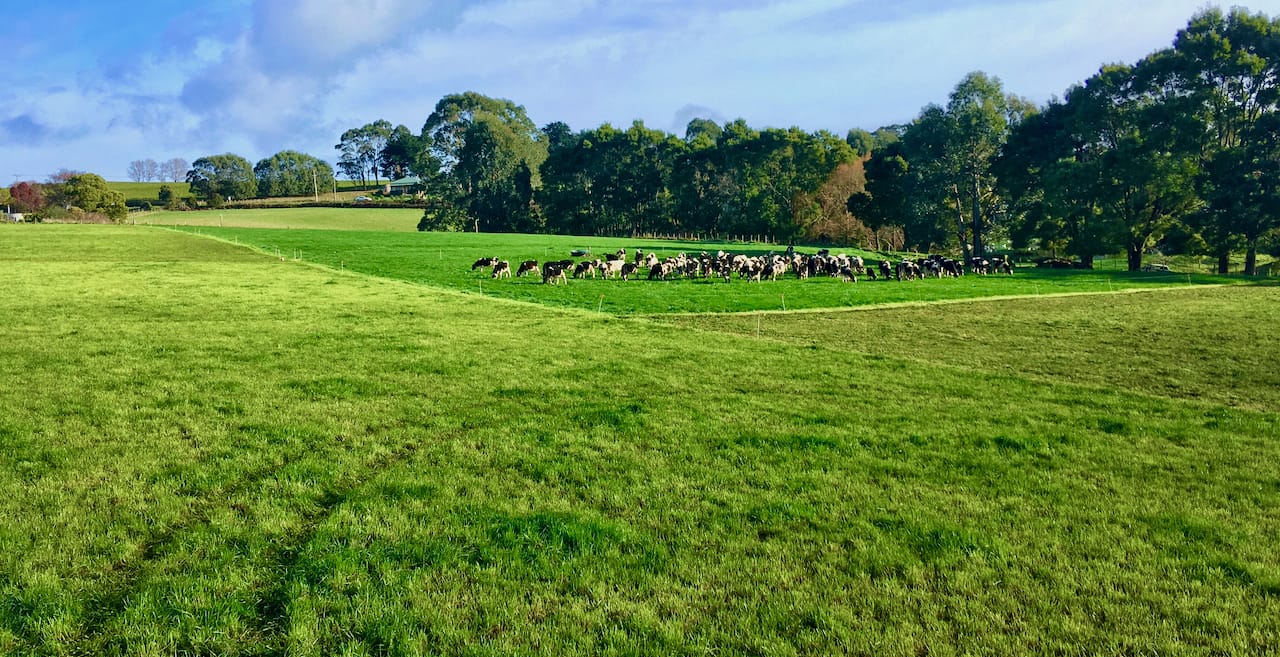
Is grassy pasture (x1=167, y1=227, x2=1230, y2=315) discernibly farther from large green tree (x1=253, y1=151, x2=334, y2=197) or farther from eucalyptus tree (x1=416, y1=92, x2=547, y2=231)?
large green tree (x1=253, y1=151, x2=334, y2=197)

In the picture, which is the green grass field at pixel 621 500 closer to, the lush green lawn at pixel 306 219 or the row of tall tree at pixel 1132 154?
the row of tall tree at pixel 1132 154

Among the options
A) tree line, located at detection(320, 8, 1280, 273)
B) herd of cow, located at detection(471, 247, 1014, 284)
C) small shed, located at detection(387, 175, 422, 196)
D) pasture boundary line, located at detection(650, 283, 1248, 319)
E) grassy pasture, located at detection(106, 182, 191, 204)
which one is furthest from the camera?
small shed, located at detection(387, 175, 422, 196)

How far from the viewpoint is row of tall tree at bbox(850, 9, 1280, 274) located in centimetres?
4750

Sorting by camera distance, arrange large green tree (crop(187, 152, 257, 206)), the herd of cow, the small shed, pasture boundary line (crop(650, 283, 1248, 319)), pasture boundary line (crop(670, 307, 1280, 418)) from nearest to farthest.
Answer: pasture boundary line (crop(670, 307, 1280, 418)) < pasture boundary line (crop(650, 283, 1248, 319)) < the herd of cow < large green tree (crop(187, 152, 257, 206)) < the small shed

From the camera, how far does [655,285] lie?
34688 mm

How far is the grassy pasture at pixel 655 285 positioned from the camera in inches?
1097

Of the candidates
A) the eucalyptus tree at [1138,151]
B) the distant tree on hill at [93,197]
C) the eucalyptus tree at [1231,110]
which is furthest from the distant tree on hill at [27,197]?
the eucalyptus tree at [1231,110]

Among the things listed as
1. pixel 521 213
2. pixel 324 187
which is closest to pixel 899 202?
pixel 521 213

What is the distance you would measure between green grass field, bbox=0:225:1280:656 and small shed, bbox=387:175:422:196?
141224 millimetres

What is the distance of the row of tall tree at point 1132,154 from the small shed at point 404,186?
113481mm

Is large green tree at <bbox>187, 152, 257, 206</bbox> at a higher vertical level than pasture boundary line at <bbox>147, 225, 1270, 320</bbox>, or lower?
higher

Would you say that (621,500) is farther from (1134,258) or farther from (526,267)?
(1134,258)

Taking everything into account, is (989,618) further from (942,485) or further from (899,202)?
(899,202)

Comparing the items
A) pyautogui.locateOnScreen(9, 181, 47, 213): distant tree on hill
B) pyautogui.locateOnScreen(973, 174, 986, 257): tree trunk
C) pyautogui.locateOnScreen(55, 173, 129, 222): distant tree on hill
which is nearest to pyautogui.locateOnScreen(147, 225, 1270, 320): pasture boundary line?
pyautogui.locateOnScreen(973, 174, 986, 257): tree trunk
